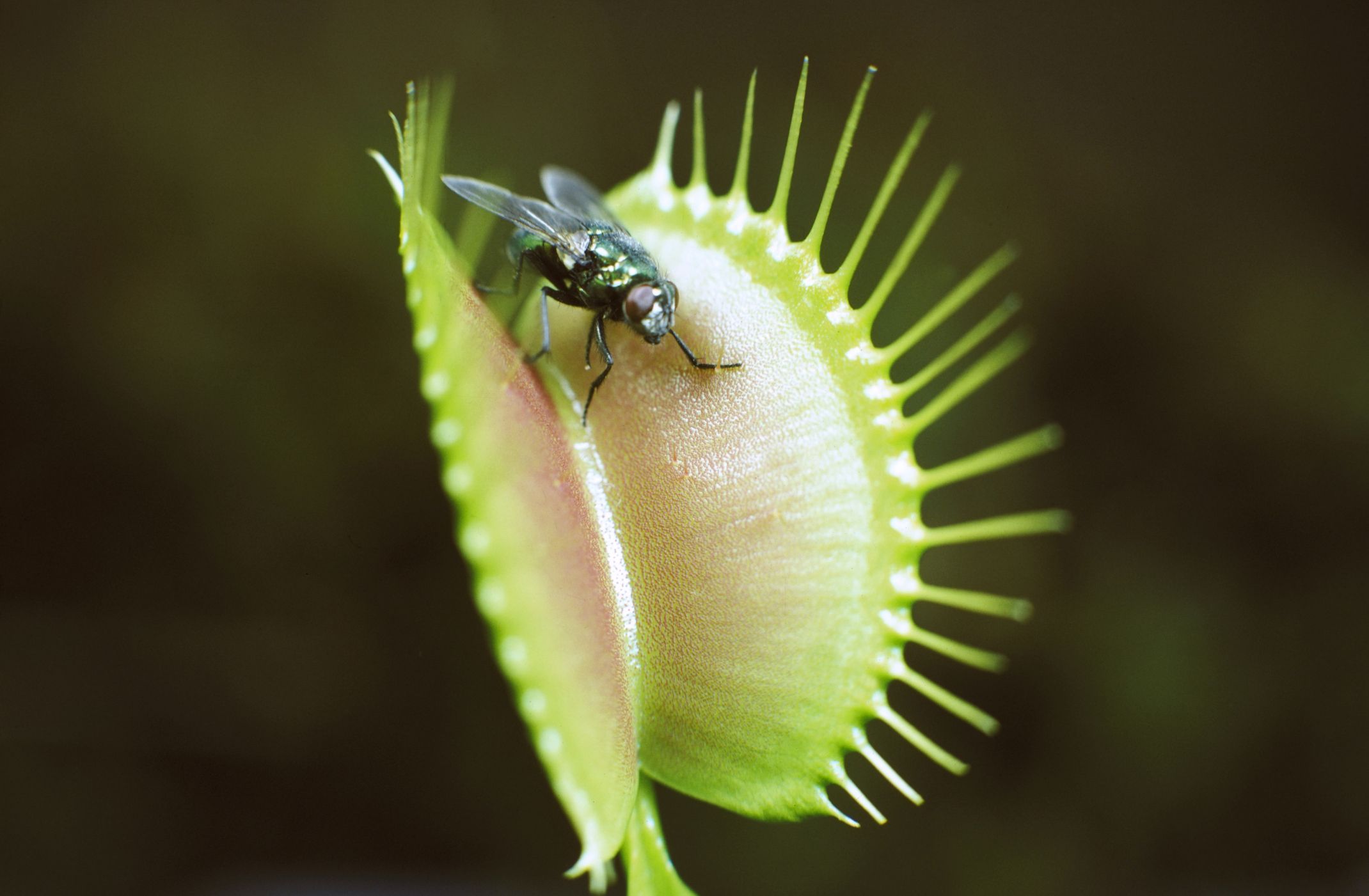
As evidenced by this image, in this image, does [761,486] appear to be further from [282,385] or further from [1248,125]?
[1248,125]

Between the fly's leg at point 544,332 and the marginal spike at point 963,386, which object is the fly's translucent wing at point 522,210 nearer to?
the fly's leg at point 544,332

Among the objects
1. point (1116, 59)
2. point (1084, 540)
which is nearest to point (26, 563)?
point (1084, 540)

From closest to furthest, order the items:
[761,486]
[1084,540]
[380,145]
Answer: [761,486]
[380,145]
[1084,540]

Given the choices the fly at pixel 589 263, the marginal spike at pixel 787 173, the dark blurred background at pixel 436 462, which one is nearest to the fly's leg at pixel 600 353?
the fly at pixel 589 263

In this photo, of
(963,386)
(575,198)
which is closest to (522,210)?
(575,198)

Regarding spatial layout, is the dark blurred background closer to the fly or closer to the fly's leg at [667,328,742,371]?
the fly

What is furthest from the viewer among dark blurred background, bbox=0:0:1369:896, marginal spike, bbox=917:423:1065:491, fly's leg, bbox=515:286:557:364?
dark blurred background, bbox=0:0:1369:896

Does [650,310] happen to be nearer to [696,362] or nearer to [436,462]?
[696,362]

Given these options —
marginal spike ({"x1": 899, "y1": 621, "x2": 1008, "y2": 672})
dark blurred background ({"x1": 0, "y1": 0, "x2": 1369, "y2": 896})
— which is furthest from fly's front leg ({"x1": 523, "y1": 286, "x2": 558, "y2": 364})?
dark blurred background ({"x1": 0, "y1": 0, "x2": 1369, "y2": 896})

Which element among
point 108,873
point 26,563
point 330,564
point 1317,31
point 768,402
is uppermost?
point 1317,31
